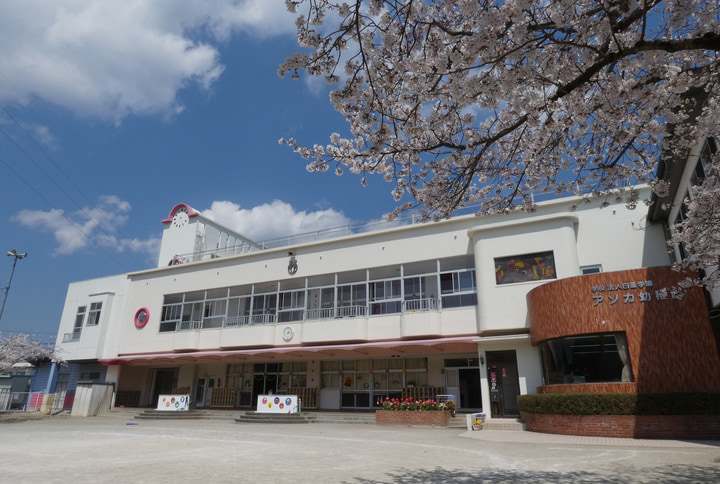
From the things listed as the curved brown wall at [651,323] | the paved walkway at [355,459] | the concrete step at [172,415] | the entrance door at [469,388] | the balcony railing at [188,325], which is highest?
the balcony railing at [188,325]

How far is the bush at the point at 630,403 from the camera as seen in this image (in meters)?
9.90

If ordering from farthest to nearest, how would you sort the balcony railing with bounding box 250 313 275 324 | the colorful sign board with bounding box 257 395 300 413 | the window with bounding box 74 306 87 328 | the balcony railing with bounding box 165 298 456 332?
1. the window with bounding box 74 306 87 328
2. the balcony railing with bounding box 250 313 275 324
3. the balcony railing with bounding box 165 298 456 332
4. the colorful sign board with bounding box 257 395 300 413

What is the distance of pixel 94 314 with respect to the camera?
83.5ft

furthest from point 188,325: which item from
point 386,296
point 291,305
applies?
point 386,296

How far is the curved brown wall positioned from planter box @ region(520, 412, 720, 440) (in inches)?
27.1

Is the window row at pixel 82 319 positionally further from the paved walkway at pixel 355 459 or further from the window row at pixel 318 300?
the paved walkway at pixel 355 459

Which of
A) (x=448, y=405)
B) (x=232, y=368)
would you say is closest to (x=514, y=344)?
(x=448, y=405)

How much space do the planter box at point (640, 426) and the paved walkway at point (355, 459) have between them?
454mm

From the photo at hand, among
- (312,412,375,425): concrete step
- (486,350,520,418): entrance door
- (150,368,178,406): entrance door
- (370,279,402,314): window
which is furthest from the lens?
(150,368,178,406): entrance door

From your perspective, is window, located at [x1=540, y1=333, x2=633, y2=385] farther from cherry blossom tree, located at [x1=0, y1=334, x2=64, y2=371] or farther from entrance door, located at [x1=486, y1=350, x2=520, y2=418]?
cherry blossom tree, located at [x1=0, y1=334, x2=64, y2=371]

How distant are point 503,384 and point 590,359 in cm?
384

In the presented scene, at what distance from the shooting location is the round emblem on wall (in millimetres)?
24125

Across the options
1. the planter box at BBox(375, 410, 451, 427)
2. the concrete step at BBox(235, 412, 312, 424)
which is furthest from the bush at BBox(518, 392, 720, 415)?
the concrete step at BBox(235, 412, 312, 424)

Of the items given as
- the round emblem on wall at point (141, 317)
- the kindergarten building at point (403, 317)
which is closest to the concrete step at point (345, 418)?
the kindergarten building at point (403, 317)
